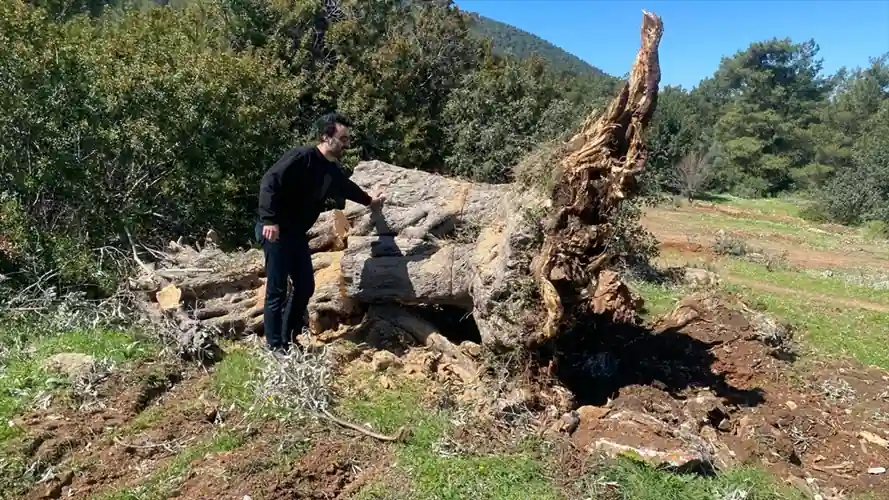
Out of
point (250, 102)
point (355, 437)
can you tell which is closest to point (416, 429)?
point (355, 437)

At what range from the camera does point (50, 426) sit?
4.97 m

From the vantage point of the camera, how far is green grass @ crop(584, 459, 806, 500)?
444 centimetres

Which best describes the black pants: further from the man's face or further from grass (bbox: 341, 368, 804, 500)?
grass (bbox: 341, 368, 804, 500)

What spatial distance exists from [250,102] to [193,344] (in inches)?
234

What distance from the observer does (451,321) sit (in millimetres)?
6914

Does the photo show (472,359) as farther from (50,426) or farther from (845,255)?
(845,255)

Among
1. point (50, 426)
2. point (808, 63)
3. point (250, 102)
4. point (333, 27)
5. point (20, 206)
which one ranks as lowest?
point (50, 426)

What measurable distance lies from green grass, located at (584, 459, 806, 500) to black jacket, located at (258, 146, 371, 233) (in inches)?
115

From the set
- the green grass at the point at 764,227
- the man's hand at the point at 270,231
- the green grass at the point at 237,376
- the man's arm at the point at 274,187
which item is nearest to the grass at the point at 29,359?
the green grass at the point at 237,376

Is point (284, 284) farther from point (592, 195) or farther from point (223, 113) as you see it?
point (223, 113)

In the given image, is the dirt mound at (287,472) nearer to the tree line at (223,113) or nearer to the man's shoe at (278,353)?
the man's shoe at (278,353)

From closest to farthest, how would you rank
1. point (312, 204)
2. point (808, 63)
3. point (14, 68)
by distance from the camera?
point (312, 204), point (14, 68), point (808, 63)

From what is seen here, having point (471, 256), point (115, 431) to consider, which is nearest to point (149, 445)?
point (115, 431)

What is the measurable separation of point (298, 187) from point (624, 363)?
329 cm
